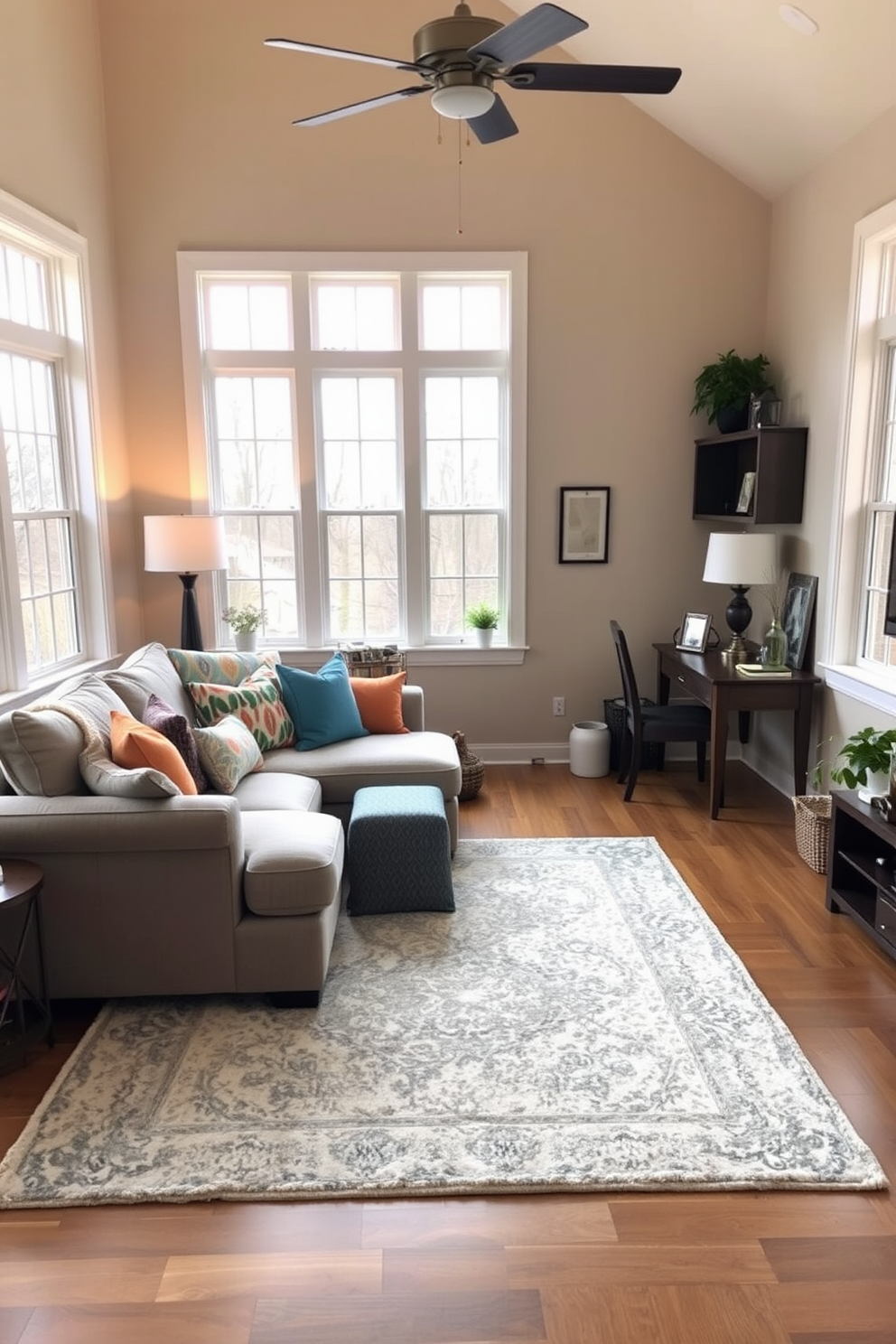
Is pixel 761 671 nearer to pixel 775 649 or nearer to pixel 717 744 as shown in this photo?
pixel 775 649

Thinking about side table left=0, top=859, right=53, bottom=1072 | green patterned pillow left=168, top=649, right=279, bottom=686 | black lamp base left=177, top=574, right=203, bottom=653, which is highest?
black lamp base left=177, top=574, right=203, bottom=653

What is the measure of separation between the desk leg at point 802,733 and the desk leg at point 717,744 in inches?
13.2

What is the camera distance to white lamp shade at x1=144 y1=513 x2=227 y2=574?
4746 millimetres

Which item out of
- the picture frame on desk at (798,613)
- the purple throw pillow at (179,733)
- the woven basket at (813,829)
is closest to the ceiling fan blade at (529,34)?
the purple throw pillow at (179,733)

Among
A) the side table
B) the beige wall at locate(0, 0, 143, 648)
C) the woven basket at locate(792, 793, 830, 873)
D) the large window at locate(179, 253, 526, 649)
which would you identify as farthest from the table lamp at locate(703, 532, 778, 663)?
the side table

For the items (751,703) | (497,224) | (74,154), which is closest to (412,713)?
(751,703)

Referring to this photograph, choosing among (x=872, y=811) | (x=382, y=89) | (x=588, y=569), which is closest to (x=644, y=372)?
(x=588, y=569)

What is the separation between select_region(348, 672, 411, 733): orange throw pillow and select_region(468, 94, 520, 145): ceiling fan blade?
2278 millimetres

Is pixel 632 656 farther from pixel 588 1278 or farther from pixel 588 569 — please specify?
pixel 588 1278

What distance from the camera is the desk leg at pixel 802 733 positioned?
446cm

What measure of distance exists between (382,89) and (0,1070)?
4.86 metres

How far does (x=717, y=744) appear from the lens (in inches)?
177

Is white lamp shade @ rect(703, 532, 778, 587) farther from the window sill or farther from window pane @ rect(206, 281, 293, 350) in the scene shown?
window pane @ rect(206, 281, 293, 350)

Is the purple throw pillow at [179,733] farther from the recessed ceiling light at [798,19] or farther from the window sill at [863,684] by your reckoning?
the recessed ceiling light at [798,19]
